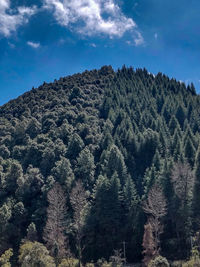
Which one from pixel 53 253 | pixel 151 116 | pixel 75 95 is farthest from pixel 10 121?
pixel 53 253

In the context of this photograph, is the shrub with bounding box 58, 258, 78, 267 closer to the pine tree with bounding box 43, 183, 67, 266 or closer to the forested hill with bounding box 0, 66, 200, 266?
the pine tree with bounding box 43, 183, 67, 266

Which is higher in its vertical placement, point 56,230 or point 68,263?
point 56,230

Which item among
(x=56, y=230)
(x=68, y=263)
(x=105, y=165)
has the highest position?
(x=105, y=165)

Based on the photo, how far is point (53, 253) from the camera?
113ft

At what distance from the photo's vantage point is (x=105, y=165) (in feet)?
184

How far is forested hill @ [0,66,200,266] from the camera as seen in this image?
131 ft

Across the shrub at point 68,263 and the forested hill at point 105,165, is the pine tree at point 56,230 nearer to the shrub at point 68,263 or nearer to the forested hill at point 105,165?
the forested hill at point 105,165

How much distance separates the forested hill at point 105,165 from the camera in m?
39.8

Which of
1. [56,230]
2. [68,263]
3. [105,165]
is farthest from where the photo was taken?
[105,165]

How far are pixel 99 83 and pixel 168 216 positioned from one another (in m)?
88.0

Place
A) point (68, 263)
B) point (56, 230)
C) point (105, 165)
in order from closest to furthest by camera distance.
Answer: point (68, 263) < point (56, 230) < point (105, 165)

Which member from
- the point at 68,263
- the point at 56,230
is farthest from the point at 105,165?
the point at 68,263

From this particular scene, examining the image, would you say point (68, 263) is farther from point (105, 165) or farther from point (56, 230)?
point (105, 165)

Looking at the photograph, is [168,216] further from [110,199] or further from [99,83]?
[99,83]
